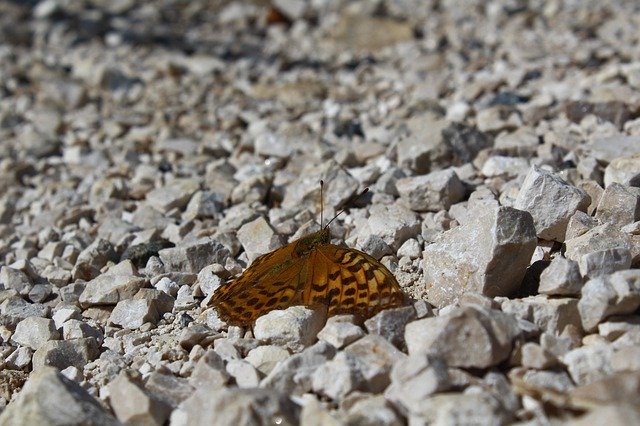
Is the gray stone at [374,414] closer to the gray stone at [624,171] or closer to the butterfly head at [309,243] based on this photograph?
the butterfly head at [309,243]

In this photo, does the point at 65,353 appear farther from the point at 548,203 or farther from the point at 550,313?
the point at 548,203

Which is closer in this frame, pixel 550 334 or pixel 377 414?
pixel 377 414

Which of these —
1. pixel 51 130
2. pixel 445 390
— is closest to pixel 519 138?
pixel 445 390

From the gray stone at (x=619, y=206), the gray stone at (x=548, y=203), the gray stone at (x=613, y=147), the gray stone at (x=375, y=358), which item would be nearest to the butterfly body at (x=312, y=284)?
the gray stone at (x=375, y=358)

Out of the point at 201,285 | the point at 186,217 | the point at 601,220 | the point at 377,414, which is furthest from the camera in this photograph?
the point at 186,217

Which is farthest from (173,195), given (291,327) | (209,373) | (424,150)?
(209,373)

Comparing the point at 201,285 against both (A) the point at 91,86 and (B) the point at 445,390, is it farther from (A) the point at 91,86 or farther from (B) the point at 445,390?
(A) the point at 91,86
